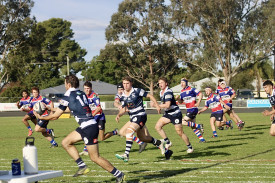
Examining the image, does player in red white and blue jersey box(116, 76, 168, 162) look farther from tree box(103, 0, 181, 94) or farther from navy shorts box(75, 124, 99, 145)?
tree box(103, 0, 181, 94)

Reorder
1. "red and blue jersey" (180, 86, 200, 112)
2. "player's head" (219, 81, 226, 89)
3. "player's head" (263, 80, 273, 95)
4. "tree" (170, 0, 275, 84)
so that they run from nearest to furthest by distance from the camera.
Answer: "player's head" (263, 80, 273, 95) < "red and blue jersey" (180, 86, 200, 112) < "player's head" (219, 81, 226, 89) < "tree" (170, 0, 275, 84)

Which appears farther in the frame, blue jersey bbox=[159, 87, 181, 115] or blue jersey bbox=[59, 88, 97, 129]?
blue jersey bbox=[159, 87, 181, 115]

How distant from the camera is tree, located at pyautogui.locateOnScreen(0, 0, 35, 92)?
6066 cm

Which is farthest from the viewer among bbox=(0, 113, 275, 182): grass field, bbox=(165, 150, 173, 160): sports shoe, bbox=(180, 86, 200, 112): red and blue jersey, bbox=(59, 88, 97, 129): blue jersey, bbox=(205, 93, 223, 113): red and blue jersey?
bbox=(205, 93, 223, 113): red and blue jersey

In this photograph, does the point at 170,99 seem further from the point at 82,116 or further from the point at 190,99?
the point at 190,99

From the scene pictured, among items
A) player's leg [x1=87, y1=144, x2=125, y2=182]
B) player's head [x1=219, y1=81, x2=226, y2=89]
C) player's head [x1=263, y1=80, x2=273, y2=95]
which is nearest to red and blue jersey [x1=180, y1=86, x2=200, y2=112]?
player's head [x1=263, y1=80, x2=273, y2=95]

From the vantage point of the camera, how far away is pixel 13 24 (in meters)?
61.2

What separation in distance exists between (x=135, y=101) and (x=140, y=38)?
56.5 m

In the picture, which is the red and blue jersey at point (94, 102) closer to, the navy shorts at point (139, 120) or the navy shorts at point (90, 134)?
the navy shorts at point (139, 120)

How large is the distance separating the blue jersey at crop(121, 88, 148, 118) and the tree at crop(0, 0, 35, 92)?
51.8 metres

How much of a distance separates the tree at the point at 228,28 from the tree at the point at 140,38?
5.54 m

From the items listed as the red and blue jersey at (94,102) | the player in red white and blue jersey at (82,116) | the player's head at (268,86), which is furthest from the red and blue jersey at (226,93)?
the player in red white and blue jersey at (82,116)

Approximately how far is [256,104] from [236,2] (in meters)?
12.2

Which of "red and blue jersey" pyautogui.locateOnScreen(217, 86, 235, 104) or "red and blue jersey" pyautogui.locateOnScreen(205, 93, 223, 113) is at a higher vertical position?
"red and blue jersey" pyautogui.locateOnScreen(217, 86, 235, 104)
